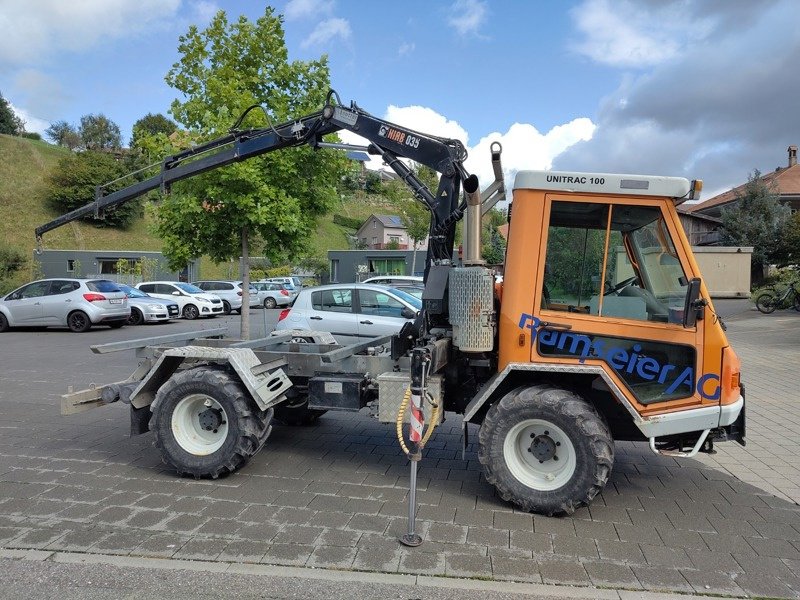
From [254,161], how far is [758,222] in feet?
99.0

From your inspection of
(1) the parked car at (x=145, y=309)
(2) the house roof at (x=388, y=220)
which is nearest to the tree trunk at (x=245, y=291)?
(1) the parked car at (x=145, y=309)

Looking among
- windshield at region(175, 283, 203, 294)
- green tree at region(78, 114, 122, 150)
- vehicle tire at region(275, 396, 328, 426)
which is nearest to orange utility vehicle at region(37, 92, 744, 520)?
vehicle tire at region(275, 396, 328, 426)

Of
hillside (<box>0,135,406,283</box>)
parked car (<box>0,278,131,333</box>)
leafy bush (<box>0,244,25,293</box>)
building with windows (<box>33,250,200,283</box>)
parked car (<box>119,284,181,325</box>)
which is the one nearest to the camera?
parked car (<box>0,278,131,333</box>)

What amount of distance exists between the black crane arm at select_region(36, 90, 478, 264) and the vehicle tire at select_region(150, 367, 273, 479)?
226 centimetres

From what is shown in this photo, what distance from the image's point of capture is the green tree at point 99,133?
8206cm

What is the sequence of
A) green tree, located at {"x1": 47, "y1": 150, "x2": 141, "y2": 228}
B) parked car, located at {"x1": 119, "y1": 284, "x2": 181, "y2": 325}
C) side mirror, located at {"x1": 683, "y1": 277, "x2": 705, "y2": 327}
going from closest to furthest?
side mirror, located at {"x1": 683, "y1": 277, "x2": 705, "y2": 327}
parked car, located at {"x1": 119, "y1": 284, "x2": 181, "y2": 325}
green tree, located at {"x1": 47, "y1": 150, "x2": 141, "y2": 228}

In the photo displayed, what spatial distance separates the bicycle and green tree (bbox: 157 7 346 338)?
17.8 meters

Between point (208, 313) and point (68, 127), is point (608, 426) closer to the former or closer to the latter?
point (208, 313)

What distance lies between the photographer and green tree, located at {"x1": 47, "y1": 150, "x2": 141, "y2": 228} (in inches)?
2291

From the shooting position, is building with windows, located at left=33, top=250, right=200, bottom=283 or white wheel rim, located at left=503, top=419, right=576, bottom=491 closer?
white wheel rim, located at left=503, top=419, right=576, bottom=491

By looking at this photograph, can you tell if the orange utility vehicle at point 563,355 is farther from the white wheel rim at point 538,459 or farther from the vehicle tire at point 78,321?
the vehicle tire at point 78,321

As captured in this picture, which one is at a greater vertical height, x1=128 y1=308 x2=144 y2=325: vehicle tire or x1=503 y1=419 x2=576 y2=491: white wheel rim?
x1=503 y1=419 x2=576 y2=491: white wheel rim

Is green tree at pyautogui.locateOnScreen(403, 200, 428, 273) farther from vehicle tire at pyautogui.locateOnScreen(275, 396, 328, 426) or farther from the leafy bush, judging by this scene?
vehicle tire at pyautogui.locateOnScreen(275, 396, 328, 426)

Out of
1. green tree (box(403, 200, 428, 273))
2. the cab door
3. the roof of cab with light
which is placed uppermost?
green tree (box(403, 200, 428, 273))
